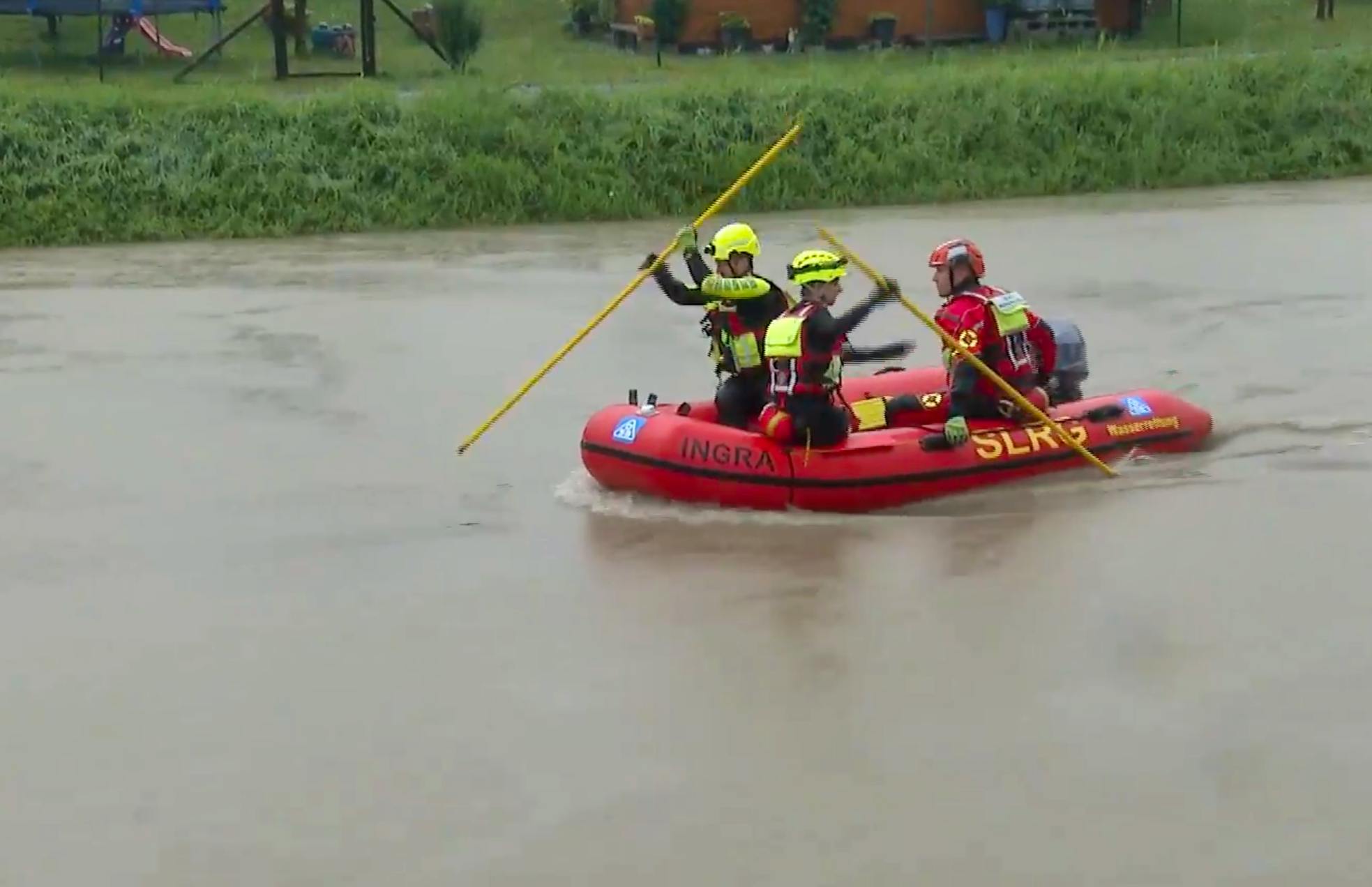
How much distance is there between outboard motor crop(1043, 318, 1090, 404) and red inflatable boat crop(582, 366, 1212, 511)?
19.3 inches

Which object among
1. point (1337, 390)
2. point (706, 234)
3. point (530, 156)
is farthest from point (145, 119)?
point (1337, 390)

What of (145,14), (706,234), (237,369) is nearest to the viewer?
(237,369)

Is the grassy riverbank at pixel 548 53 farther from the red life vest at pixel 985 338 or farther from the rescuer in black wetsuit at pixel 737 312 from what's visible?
the red life vest at pixel 985 338

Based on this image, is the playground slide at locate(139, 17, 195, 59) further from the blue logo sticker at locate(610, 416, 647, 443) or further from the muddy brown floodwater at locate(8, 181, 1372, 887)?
the blue logo sticker at locate(610, 416, 647, 443)

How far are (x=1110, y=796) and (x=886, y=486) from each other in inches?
137

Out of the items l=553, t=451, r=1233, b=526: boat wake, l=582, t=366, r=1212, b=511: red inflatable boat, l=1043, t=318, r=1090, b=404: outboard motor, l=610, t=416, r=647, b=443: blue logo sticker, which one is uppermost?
l=1043, t=318, r=1090, b=404: outboard motor

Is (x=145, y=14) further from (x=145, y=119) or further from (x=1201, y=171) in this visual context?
(x=1201, y=171)

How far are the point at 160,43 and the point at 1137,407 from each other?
20.6 metres

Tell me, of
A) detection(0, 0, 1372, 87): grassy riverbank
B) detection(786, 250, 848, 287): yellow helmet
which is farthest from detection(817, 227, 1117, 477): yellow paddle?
detection(0, 0, 1372, 87): grassy riverbank

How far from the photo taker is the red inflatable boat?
10188 mm

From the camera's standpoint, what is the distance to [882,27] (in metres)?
30.7

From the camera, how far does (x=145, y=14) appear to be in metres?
29.7

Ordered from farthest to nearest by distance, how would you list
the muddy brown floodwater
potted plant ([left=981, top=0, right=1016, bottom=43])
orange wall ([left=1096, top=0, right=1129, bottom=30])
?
1. orange wall ([left=1096, top=0, right=1129, bottom=30])
2. potted plant ([left=981, top=0, right=1016, bottom=43])
3. the muddy brown floodwater

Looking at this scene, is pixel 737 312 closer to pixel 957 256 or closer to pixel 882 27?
pixel 957 256
